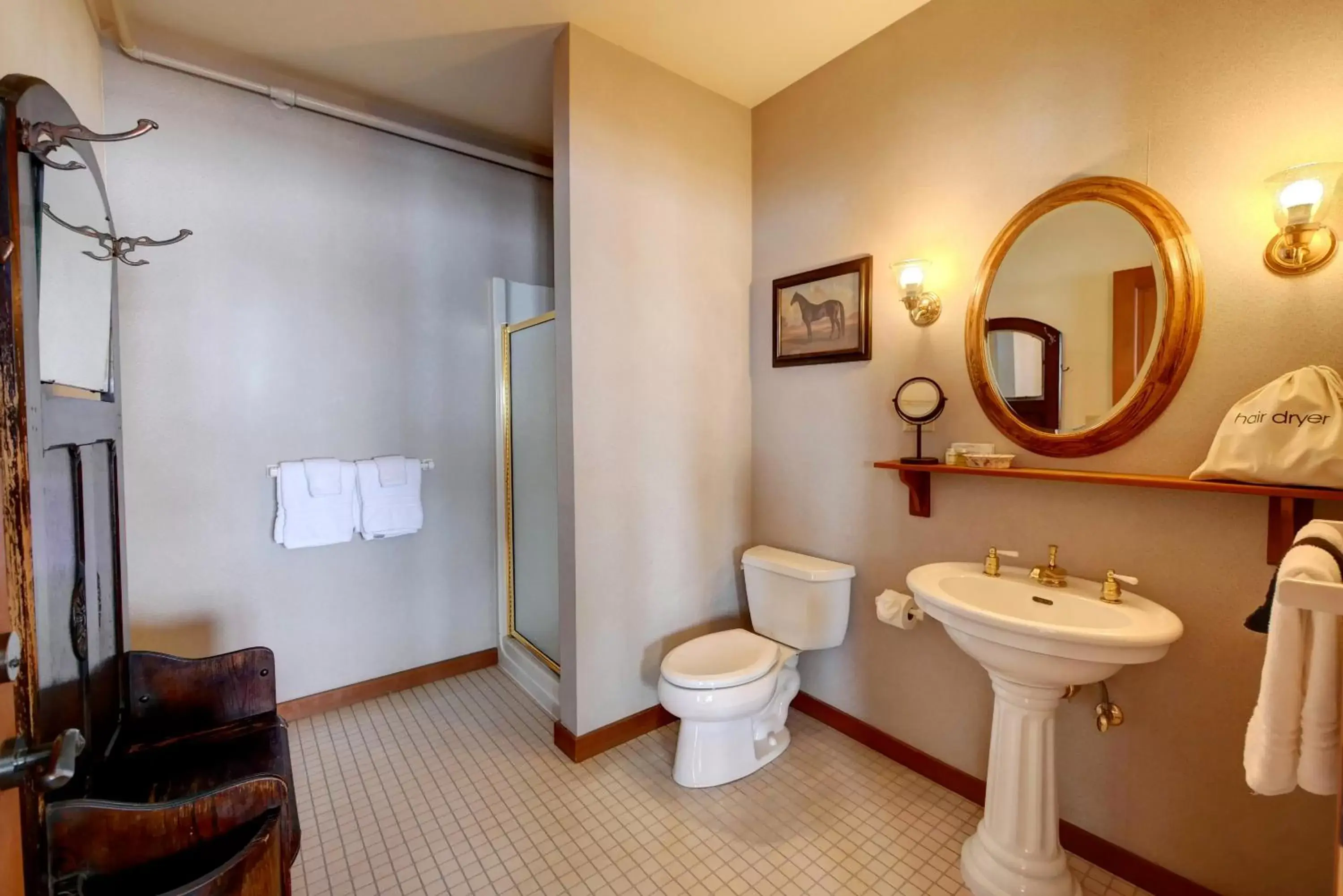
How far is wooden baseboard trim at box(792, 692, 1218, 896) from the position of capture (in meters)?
1.51

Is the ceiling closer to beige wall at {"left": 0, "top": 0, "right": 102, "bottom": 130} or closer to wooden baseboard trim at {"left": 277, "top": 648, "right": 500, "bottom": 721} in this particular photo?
beige wall at {"left": 0, "top": 0, "right": 102, "bottom": 130}

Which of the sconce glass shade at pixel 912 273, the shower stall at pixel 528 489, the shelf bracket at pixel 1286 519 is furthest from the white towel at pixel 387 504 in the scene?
the shelf bracket at pixel 1286 519

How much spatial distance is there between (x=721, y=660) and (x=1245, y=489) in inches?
62.9

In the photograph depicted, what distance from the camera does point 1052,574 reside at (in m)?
1.60

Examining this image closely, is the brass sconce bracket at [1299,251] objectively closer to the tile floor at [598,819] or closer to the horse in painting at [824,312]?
the horse in painting at [824,312]

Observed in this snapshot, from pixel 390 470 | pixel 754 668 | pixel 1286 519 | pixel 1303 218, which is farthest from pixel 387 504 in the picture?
pixel 1303 218

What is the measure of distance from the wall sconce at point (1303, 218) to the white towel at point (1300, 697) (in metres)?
0.78

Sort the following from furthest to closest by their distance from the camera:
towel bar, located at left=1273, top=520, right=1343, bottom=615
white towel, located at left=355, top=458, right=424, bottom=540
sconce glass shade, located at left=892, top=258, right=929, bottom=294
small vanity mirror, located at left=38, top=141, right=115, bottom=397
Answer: white towel, located at left=355, top=458, right=424, bottom=540
sconce glass shade, located at left=892, top=258, right=929, bottom=294
small vanity mirror, located at left=38, top=141, right=115, bottom=397
towel bar, located at left=1273, top=520, right=1343, bottom=615

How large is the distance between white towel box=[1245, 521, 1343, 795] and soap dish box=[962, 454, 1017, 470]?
81cm

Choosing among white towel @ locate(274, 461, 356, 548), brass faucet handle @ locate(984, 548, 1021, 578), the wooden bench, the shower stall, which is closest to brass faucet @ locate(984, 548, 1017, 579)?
brass faucet handle @ locate(984, 548, 1021, 578)

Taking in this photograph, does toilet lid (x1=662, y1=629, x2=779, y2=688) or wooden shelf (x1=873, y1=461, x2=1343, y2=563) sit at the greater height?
wooden shelf (x1=873, y1=461, x2=1343, y2=563)

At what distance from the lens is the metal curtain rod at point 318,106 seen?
1.96 meters

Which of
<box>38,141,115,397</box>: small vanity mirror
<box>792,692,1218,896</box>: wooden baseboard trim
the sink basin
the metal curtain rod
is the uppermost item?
the metal curtain rod

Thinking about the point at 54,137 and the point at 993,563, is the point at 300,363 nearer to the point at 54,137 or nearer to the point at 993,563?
the point at 54,137
